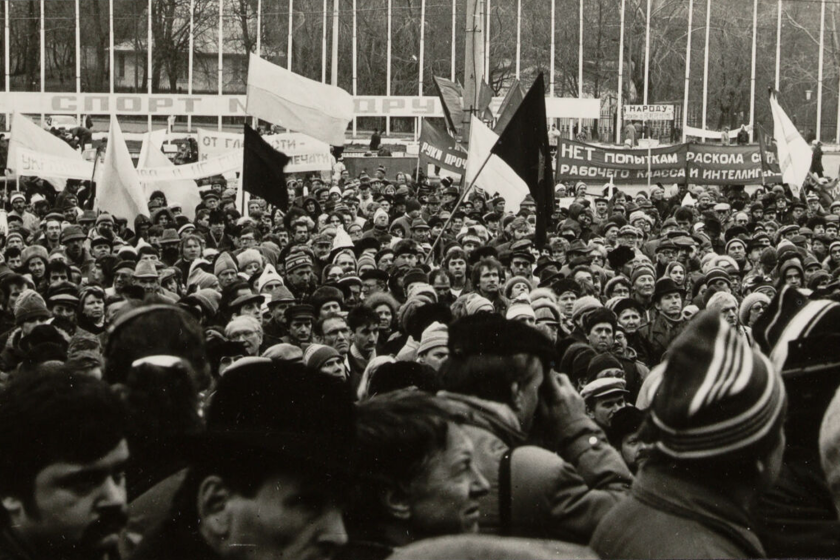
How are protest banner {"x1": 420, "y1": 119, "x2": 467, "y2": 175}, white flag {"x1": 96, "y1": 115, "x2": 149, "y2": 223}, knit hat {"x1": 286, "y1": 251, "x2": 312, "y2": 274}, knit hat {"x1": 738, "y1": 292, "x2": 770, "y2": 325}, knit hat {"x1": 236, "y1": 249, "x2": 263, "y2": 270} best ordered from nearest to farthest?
knit hat {"x1": 738, "y1": 292, "x2": 770, "y2": 325} → knit hat {"x1": 286, "y1": 251, "x2": 312, "y2": 274} → knit hat {"x1": 236, "y1": 249, "x2": 263, "y2": 270} → white flag {"x1": 96, "y1": 115, "x2": 149, "y2": 223} → protest banner {"x1": 420, "y1": 119, "x2": 467, "y2": 175}

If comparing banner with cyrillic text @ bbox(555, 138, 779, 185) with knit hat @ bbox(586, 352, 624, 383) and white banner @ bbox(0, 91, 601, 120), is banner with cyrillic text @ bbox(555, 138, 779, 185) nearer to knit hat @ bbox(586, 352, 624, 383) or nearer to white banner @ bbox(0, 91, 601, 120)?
knit hat @ bbox(586, 352, 624, 383)

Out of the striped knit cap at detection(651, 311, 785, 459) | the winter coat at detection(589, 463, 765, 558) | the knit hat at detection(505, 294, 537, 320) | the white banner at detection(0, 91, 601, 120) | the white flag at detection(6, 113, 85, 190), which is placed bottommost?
the knit hat at detection(505, 294, 537, 320)

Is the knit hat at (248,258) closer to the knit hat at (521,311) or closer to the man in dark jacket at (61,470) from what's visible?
the knit hat at (521,311)

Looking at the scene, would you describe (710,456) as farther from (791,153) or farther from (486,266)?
(791,153)

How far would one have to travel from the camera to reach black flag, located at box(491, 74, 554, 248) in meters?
11.0

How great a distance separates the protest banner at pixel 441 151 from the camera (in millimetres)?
20000

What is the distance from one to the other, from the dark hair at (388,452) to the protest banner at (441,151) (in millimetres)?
17015

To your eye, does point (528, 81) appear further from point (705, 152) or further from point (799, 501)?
point (799, 501)

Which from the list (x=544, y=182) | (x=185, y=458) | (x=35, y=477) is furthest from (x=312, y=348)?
(x=544, y=182)

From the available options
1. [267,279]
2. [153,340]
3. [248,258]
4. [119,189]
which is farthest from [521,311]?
[119,189]

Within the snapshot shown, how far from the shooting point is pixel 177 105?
35188 mm

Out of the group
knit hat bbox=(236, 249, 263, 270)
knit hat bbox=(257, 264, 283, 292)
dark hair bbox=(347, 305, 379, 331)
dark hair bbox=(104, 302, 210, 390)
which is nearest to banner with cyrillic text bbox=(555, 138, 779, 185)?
knit hat bbox=(236, 249, 263, 270)

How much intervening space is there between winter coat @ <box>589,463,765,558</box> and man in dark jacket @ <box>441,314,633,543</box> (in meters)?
0.54

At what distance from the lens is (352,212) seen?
704 inches
